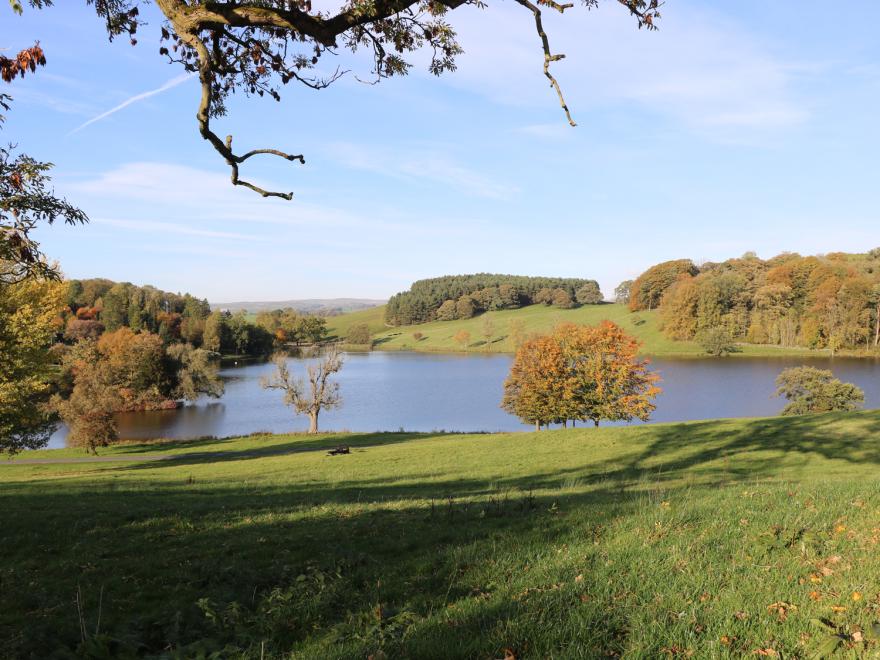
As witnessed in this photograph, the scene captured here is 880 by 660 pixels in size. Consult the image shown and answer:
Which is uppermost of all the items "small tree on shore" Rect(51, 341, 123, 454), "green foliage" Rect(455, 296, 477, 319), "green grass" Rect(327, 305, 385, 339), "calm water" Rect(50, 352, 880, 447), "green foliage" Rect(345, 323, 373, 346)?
"green foliage" Rect(455, 296, 477, 319)

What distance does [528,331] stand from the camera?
119812mm

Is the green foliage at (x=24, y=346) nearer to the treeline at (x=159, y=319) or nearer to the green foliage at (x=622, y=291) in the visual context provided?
the treeline at (x=159, y=319)

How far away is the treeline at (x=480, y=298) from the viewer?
164 metres

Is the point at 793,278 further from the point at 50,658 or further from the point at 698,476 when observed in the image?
the point at 50,658

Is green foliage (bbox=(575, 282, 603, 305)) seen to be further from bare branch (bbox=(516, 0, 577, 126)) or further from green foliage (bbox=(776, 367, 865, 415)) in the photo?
bare branch (bbox=(516, 0, 577, 126))

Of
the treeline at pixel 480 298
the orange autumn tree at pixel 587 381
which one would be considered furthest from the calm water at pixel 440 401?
the treeline at pixel 480 298

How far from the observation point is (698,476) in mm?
14781

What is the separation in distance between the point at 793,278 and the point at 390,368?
7755cm

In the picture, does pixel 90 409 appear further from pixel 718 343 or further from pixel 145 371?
pixel 718 343

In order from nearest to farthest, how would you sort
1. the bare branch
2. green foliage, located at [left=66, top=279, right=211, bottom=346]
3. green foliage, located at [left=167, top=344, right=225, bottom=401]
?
the bare branch → green foliage, located at [left=167, top=344, right=225, bottom=401] → green foliage, located at [left=66, top=279, right=211, bottom=346]

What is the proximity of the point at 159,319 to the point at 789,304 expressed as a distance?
4795 inches

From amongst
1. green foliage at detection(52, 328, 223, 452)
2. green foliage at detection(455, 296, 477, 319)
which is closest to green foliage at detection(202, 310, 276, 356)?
green foliage at detection(52, 328, 223, 452)

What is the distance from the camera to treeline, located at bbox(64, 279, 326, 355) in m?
99.0

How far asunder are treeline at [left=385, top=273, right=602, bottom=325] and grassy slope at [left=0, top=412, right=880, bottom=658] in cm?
15389
